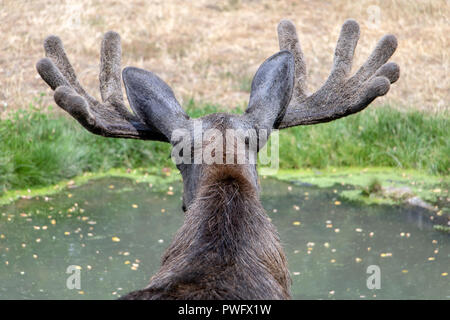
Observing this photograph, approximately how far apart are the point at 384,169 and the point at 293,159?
3.06 feet

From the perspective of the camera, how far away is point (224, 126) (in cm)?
338

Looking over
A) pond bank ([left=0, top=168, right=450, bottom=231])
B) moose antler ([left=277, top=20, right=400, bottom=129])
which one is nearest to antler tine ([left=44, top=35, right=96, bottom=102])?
moose antler ([left=277, top=20, right=400, bottom=129])

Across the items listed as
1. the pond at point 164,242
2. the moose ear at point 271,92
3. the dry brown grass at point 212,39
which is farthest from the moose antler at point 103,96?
the dry brown grass at point 212,39

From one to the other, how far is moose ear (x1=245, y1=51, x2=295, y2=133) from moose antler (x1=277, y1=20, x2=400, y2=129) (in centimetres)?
27

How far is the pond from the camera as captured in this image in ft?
18.2

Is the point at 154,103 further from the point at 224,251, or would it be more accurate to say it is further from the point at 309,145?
the point at 309,145

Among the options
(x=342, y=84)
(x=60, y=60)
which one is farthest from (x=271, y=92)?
(x=60, y=60)

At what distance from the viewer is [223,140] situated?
3.29 metres

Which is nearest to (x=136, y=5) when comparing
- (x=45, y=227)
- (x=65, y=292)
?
(x=45, y=227)

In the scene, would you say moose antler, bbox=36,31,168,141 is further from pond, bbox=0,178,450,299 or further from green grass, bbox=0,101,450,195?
green grass, bbox=0,101,450,195

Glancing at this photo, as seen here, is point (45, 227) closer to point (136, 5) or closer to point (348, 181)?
point (348, 181)

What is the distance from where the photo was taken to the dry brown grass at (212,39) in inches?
390

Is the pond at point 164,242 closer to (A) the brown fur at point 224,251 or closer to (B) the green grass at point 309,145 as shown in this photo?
(B) the green grass at point 309,145

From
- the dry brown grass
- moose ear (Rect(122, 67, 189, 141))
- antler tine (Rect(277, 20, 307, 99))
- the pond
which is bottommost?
the pond
